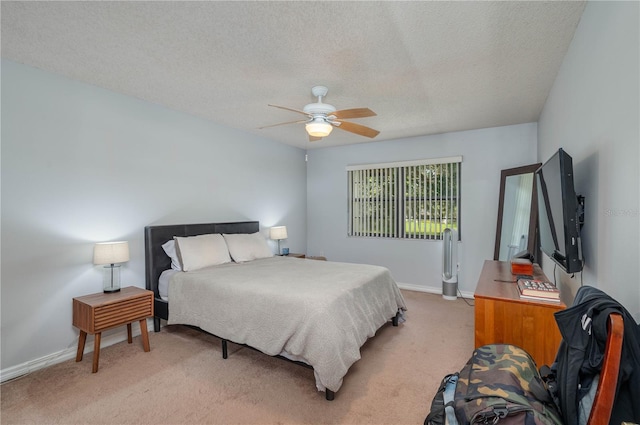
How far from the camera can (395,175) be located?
516cm

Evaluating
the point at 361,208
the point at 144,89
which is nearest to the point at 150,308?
the point at 144,89

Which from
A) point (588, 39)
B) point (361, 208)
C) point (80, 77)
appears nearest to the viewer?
point (588, 39)

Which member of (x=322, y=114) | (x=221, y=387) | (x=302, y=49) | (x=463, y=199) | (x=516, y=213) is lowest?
(x=221, y=387)

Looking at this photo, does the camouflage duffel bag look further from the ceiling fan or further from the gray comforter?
the ceiling fan

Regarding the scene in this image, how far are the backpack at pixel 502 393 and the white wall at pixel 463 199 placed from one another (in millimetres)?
3265

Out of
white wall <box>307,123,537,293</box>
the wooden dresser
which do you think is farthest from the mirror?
the wooden dresser

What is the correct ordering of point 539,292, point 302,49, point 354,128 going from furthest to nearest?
point 354,128 < point 302,49 < point 539,292

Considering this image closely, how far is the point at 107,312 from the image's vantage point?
2600 millimetres

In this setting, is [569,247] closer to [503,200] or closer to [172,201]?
[503,200]

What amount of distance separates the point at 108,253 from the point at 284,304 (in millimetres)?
1744

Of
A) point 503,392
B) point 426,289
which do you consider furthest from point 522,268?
point 426,289

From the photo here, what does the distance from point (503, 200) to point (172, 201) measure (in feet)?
14.3

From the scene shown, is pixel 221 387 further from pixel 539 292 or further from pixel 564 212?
pixel 564 212

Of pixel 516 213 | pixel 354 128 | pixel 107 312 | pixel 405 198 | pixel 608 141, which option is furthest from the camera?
pixel 405 198
